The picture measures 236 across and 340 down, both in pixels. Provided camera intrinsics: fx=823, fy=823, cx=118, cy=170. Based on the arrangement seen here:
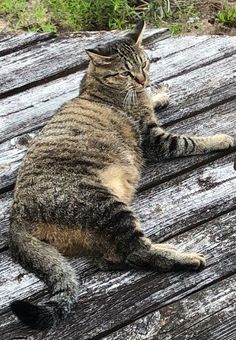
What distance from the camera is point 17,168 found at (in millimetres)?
3398

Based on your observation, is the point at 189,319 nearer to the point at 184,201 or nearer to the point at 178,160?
the point at 184,201

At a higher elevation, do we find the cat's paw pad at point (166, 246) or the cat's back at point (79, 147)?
the cat's back at point (79, 147)

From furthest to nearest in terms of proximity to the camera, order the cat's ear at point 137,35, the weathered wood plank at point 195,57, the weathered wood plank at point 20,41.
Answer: the weathered wood plank at point 20,41
the weathered wood plank at point 195,57
the cat's ear at point 137,35

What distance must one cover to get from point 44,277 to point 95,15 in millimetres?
2816

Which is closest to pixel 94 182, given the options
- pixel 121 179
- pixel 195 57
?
pixel 121 179

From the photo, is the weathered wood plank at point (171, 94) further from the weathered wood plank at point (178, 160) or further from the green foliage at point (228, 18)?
the green foliage at point (228, 18)

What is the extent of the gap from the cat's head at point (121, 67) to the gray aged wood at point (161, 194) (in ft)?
0.64

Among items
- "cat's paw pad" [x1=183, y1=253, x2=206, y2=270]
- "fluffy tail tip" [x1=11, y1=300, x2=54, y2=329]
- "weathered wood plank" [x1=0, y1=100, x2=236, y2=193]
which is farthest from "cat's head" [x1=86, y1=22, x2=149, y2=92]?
"fluffy tail tip" [x1=11, y1=300, x2=54, y2=329]

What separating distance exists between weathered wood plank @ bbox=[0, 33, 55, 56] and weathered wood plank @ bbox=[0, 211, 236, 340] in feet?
4.86

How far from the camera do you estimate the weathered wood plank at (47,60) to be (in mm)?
3889

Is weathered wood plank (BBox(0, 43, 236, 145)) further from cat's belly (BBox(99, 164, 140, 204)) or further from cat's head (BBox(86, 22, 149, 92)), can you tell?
cat's belly (BBox(99, 164, 140, 204))

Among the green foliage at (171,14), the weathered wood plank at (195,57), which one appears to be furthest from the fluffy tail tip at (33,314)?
the green foliage at (171,14)

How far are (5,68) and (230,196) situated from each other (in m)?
1.43

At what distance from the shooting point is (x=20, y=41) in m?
4.12
